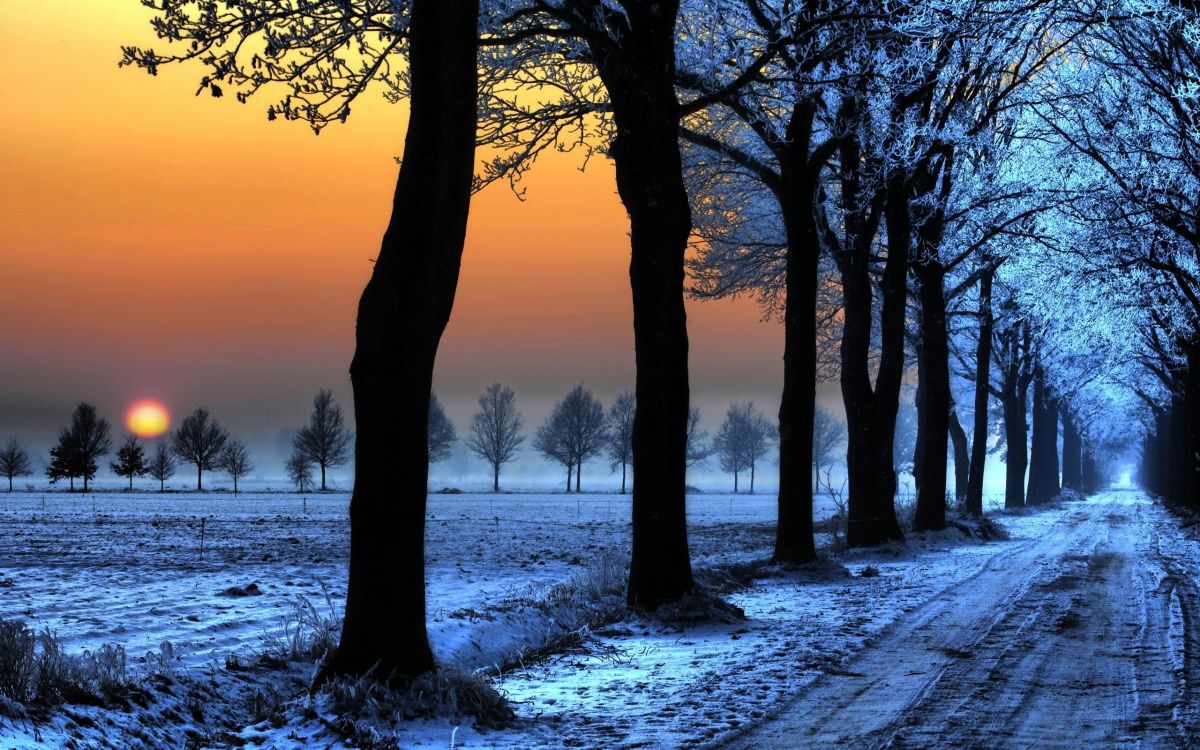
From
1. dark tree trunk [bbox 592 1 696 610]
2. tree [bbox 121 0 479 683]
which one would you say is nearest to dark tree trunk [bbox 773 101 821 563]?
dark tree trunk [bbox 592 1 696 610]

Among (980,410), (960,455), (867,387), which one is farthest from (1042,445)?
(867,387)

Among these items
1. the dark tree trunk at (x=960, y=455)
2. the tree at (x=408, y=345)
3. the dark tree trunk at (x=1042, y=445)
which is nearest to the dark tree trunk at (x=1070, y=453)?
the dark tree trunk at (x=1042, y=445)

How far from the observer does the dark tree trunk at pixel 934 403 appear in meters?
25.1

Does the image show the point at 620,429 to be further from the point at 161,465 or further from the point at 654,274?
the point at 654,274

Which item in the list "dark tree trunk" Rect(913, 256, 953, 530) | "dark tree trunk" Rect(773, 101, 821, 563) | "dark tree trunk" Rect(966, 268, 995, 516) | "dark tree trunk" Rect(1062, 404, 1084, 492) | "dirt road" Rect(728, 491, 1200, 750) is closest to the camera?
"dirt road" Rect(728, 491, 1200, 750)

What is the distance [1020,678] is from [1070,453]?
242 ft

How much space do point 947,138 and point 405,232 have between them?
15.0 meters

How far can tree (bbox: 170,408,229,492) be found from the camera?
96.9 m

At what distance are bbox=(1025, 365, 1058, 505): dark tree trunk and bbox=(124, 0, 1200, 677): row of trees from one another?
17649 mm

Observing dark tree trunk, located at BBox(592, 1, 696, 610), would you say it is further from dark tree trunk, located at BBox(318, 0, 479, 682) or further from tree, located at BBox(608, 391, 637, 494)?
tree, located at BBox(608, 391, 637, 494)

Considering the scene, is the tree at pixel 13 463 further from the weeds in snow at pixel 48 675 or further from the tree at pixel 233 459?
the weeds in snow at pixel 48 675

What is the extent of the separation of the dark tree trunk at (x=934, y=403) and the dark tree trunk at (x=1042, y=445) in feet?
76.5

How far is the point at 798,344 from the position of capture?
16234 millimetres

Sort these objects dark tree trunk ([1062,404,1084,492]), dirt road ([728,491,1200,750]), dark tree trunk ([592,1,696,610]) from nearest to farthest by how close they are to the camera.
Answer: dirt road ([728,491,1200,750]), dark tree trunk ([592,1,696,610]), dark tree trunk ([1062,404,1084,492])
